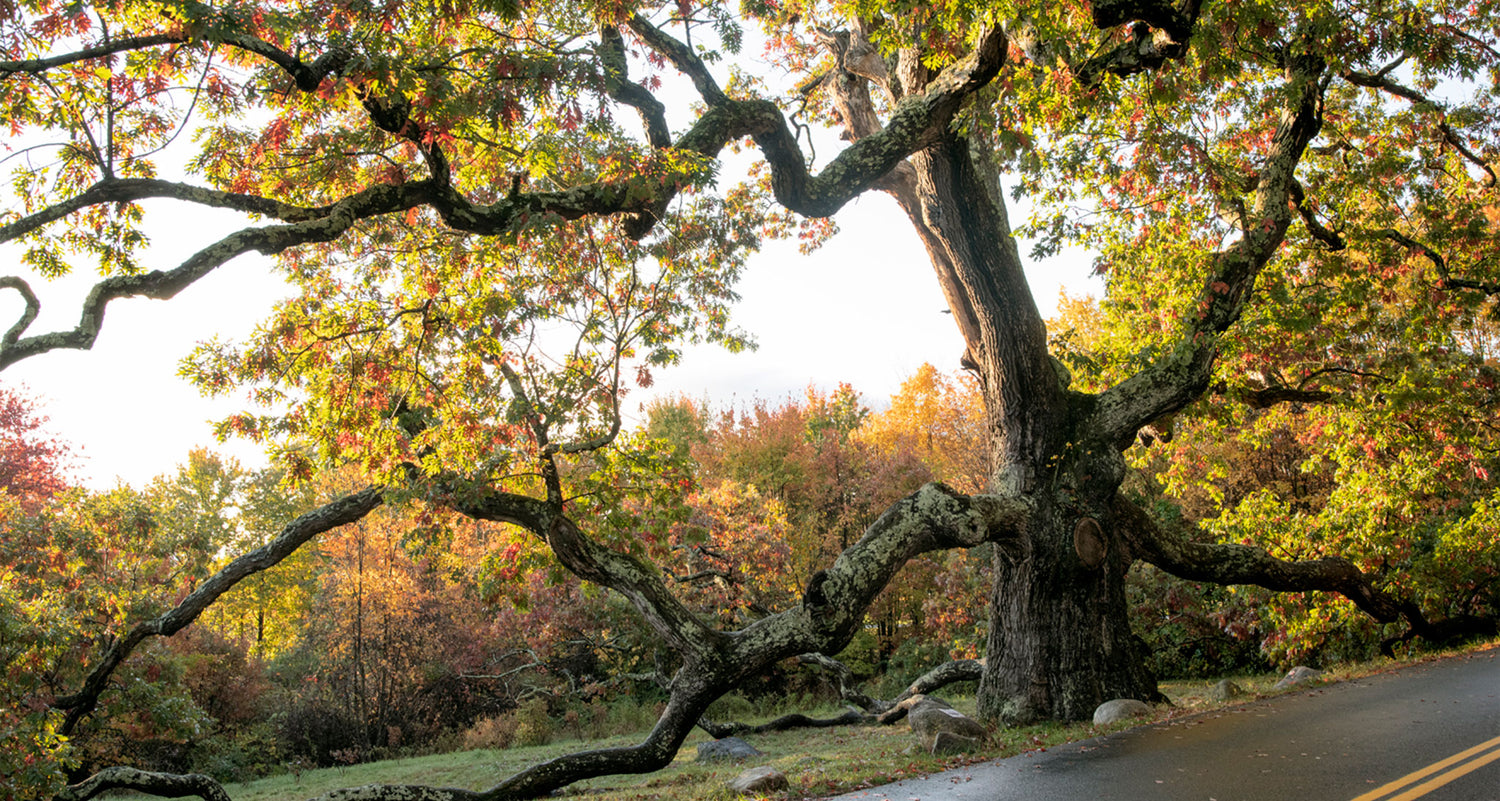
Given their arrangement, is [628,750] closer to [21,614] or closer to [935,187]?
[21,614]

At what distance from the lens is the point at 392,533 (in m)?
23.1

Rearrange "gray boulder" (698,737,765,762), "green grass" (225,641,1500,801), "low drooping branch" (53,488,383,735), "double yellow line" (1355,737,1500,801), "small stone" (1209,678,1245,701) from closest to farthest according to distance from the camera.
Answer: "double yellow line" (1355,737,1500,801)
"green grass" (225,641,1500,801)
"low drooping branch" (53,488,383,735)
"small stone" (1209,678,1245,701)
"gray boulder" (698,737,765,762)

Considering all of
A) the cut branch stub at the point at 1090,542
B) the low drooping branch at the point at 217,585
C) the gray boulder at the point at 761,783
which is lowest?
the gray boulder at the point at 761,783

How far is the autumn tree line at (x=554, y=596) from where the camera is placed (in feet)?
35.9

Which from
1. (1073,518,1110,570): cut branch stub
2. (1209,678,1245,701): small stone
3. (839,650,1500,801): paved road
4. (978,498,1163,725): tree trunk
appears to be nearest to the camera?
(839,650,1500,801): paved road

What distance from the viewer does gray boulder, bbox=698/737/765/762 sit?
1224 centimetres

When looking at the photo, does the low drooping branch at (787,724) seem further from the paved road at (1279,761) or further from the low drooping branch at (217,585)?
the low drooping branch at (217,585)

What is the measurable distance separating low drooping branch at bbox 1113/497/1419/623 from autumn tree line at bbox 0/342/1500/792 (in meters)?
1.06

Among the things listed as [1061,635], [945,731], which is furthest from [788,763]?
[1061,635]

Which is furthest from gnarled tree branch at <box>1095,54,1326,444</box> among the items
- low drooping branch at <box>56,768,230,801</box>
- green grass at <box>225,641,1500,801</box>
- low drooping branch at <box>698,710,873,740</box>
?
low drooping branch at <box>56,768,230,801</box>

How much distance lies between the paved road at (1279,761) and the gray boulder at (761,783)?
2.74ft

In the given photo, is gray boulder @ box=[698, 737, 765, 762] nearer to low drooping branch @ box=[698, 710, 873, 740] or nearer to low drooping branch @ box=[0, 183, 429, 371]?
low drooping branch @ box=[698, 710, 873, 740]

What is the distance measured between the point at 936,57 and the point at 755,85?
6914 mm

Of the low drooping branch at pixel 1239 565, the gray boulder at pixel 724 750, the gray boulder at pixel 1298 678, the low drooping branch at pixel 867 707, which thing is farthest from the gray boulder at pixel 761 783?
the gray boulder at pixel 1298 678
